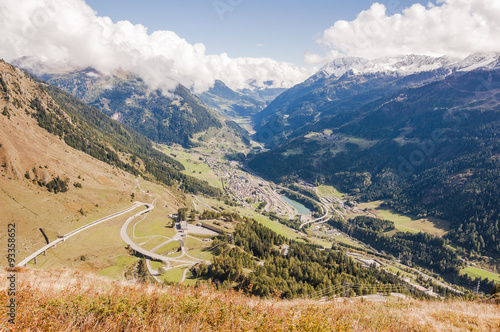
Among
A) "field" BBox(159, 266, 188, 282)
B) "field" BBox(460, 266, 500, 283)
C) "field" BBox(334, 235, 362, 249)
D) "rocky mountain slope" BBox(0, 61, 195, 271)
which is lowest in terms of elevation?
"field" BBox(334, 235, 362, 249)

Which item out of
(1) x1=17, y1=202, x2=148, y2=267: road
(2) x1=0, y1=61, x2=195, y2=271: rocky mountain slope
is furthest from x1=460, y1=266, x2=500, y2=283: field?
(1) x1=17, y1=202, x2=148, y2=267: road

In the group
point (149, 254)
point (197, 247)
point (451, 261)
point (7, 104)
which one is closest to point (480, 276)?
point (451, 261)

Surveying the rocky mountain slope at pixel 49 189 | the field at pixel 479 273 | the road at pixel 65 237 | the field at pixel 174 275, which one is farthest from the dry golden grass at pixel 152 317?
the field at pixel 479 273

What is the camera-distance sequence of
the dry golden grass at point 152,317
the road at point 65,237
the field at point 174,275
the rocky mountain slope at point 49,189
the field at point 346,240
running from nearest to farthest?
the dry golden grass at point 152,317 → the road at point 65,237 → the field at point 174,275 → the rocky mountain slope at point 49,189 → the field at point 346,240

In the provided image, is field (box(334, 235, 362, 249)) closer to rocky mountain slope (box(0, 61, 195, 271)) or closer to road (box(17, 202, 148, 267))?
rocky mountain slope (box(0, 61, 195, 271))

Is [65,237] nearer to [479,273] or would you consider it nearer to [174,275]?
[174,275]

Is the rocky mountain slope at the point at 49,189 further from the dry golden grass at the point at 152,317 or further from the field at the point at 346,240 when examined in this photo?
the field at the point at 346,240

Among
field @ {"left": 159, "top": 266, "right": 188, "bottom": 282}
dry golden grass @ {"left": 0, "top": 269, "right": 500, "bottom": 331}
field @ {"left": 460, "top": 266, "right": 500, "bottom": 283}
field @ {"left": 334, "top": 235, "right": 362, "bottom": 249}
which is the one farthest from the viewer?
field @ {"left": 334, "top": 235, "right": 362, "bottom": 249}

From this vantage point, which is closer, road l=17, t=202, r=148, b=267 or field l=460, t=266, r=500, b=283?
road l=17, t=202, r=148, b=267

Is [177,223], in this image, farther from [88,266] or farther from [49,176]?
[49,176]
